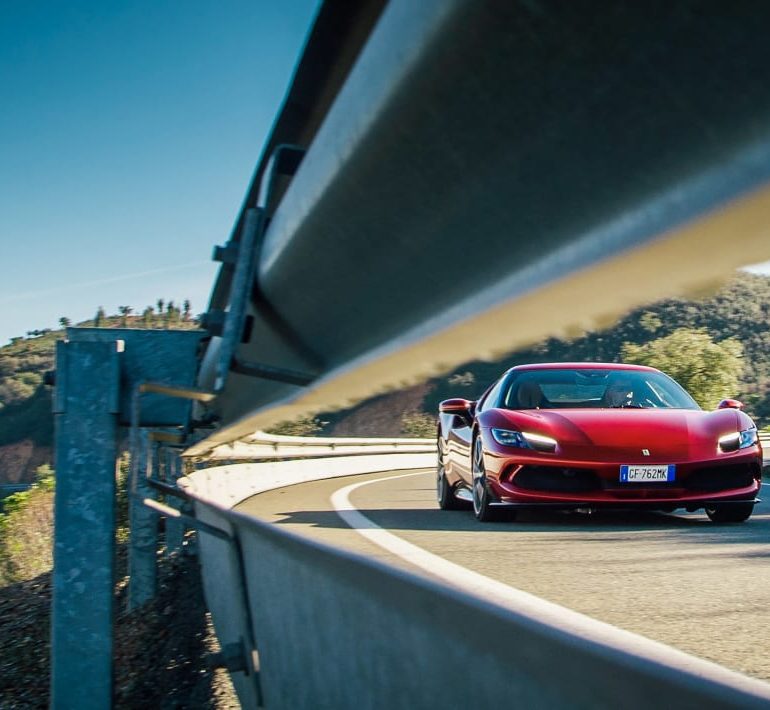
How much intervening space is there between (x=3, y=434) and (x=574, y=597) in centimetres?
14077

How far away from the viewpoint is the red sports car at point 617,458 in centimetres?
877

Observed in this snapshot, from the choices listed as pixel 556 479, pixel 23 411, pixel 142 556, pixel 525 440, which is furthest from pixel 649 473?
pixel 23 411

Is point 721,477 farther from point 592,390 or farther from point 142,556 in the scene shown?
point 142,556

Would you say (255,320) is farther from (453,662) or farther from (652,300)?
(652,300)

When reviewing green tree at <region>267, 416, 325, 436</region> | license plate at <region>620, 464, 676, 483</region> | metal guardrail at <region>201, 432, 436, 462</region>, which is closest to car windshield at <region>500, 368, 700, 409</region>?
license plate at <region>620, 464, 676, 483</region>

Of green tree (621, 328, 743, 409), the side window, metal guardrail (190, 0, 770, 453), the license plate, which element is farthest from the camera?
green tree (621, 328, 743, 409)

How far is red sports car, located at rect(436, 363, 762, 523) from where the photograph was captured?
877 centimetres

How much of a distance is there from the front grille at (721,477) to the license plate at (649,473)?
0.45 feet

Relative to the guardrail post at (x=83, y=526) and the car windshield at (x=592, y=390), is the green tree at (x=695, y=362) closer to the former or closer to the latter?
the car windshield at (x=592, y=390)

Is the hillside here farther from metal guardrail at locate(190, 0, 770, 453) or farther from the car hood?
metal guardrail at locate(190, 0, 770, 453)

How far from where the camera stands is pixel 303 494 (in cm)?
1485

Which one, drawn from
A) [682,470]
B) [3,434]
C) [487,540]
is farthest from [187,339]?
[3,434]

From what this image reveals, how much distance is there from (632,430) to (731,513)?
1.13 m

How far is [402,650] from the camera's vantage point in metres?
2.09
